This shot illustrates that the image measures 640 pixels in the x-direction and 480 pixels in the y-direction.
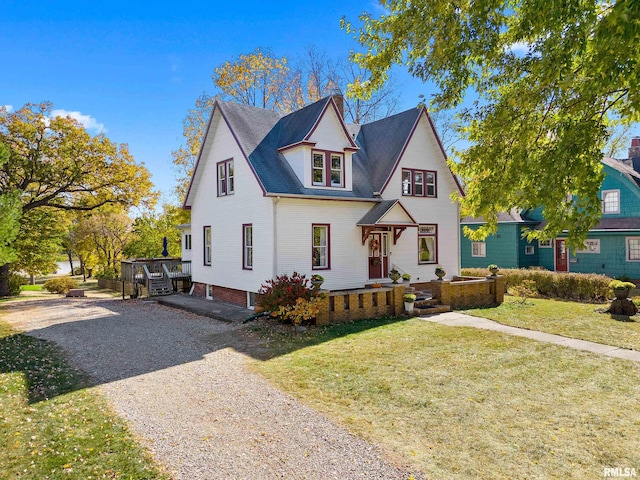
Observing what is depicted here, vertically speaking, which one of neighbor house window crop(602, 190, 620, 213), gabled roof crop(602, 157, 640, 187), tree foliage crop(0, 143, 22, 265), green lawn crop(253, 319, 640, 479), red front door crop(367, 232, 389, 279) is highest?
gabled roof crop(602, 157, 640, 187)

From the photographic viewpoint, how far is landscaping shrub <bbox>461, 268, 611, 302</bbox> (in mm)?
19617

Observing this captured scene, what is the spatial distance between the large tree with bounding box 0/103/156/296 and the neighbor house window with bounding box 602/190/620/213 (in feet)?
88.8

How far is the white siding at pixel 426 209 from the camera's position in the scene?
18750 mm

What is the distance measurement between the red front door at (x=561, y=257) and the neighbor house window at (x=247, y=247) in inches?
790

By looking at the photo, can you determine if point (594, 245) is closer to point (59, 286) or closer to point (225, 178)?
point (225, 178)

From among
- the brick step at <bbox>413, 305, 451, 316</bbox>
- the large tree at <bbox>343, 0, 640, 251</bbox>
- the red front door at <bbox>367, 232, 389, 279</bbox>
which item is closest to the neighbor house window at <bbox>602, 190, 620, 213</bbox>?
the red front door at <bbox>367, 232, 389, 279</bbox>

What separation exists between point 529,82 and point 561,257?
23.2 metres

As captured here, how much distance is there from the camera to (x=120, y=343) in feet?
38.4

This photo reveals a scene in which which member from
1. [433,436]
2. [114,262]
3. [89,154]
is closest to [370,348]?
[433,436]

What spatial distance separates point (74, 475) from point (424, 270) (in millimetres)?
16376

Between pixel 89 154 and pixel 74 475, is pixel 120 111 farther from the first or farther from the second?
pixel 74 475

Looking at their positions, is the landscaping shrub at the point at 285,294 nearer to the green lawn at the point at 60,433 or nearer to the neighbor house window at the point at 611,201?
the green lawn at the point at 60,433

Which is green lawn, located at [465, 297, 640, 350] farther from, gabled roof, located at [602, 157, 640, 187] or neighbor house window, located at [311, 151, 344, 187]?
gabled roof, located at [602, 157, 640, 187]

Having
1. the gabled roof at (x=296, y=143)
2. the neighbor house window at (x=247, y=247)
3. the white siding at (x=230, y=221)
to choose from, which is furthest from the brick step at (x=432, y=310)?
the neighbor house window at (x=247, y=247)
